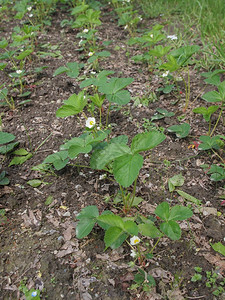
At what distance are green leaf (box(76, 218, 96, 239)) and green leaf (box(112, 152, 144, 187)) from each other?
33cm

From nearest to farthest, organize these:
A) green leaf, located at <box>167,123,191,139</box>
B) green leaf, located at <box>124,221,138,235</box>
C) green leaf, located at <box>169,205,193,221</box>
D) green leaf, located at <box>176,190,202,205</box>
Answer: green leaf, located at <box>124,221,138,235</box> < green leaf, located at <box>169,205,193,221</box> < green leaf, located at <box>176,190,202,205</box> < green leaf, located at <box>167,123,191,139</box>

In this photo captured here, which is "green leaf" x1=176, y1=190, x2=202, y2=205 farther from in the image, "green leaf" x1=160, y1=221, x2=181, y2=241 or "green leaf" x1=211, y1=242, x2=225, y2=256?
"green leaf" x1=160, y1=221, x2=181, y2=241

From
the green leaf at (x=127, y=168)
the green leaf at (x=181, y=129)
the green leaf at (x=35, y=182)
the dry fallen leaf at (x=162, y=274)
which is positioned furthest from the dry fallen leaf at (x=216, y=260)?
the green leaf at (x=35, y=182)

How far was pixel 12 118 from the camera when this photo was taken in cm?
238

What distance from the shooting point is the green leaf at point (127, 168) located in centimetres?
126

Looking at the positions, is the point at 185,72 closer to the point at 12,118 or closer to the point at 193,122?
the point at 193,122

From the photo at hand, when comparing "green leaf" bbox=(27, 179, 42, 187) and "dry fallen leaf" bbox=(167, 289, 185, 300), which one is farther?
"green leaf" bbox=(27, 179, 42, 187)

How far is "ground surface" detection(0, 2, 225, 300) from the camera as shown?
1337 mm

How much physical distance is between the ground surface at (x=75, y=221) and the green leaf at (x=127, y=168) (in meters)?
0.44

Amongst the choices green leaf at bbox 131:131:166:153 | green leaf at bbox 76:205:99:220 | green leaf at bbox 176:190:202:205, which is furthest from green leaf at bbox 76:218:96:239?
green leaf at bbox 176:190:202:205

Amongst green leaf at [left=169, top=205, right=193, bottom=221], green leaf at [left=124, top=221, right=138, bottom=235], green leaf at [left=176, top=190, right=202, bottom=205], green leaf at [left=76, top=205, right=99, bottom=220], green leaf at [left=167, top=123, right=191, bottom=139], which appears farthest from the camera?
green leaf at [left=167, top=123, right=191, bottom=139]

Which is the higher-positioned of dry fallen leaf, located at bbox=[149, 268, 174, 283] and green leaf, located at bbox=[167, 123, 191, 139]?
green leaf, located at bbox=[167, 123, 191, 139]

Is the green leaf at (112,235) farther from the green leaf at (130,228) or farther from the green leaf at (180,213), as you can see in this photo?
the green leaf at (180,213)

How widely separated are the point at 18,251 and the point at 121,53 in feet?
8.09
